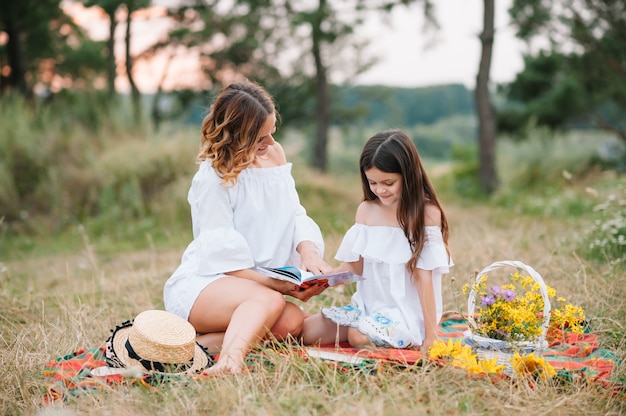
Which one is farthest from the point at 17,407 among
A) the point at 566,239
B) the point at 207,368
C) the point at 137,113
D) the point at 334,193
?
the point at 137,113

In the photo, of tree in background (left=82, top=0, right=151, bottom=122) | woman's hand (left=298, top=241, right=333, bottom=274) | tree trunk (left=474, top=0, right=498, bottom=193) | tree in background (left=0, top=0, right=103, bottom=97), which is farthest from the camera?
tree in background (left=0, top=0, right=103, bottom=97)

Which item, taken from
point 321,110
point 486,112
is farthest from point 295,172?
point 486,112

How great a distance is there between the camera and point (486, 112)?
34.7 feet

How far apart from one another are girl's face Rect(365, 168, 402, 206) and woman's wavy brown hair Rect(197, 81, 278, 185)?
627 mm

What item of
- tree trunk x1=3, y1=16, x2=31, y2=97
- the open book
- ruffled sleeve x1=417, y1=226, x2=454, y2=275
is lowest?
the open book

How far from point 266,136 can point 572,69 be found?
39.5 ft

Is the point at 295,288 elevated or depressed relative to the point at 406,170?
depressed

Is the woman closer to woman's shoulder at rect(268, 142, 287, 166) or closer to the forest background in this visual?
woman's shoulder at rect(268, 142, 287, 166)

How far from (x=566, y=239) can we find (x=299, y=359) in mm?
3258

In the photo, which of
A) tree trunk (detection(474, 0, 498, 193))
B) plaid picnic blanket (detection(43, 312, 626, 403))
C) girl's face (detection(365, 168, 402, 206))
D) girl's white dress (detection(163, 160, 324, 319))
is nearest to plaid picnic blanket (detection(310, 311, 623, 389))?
plaid picnic blanket (detection(43, 312, 626, 403))

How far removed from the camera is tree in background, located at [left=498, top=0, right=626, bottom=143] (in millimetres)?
11102

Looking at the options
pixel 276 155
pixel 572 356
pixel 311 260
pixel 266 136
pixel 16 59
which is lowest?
pixel 572 356

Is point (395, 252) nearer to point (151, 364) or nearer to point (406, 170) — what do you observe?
point (406, 170)

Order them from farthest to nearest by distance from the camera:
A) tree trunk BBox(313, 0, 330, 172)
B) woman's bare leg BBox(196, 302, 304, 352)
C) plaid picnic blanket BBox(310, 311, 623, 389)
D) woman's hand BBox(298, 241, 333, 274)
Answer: tree trunk BBox(313, 0, 330, 172) < woman's hand BBox(298, 241, 333, 274) < woman's bare leg BBox(196, 302, 304, 352) < plaid picnic blanket BBox(310, 311, 623, 389)
